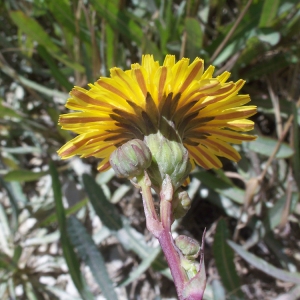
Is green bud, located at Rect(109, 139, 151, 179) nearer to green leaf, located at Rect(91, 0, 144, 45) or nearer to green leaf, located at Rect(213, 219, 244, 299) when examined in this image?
green leaf, located at Rect(213, 219, 244, 299)

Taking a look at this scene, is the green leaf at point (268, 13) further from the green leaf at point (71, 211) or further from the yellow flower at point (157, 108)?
the green leaf at point (71, 211)

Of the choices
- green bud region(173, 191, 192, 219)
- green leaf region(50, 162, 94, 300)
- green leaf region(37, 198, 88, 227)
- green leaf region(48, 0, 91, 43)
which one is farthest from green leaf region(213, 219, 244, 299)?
green leaf region(48, 0, 91, 43)

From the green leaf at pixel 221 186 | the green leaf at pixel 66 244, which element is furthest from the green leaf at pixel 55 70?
the green leaf at pixel 221 186

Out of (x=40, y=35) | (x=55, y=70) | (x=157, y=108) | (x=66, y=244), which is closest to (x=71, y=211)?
(x=66, y=244)

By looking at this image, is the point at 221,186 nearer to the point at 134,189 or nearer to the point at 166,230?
the point at 134,189

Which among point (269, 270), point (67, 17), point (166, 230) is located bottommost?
point (269, 270)

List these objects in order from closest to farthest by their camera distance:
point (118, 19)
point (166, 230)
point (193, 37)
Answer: point (166, 230) < point (193, 37) < point (118, 19)
